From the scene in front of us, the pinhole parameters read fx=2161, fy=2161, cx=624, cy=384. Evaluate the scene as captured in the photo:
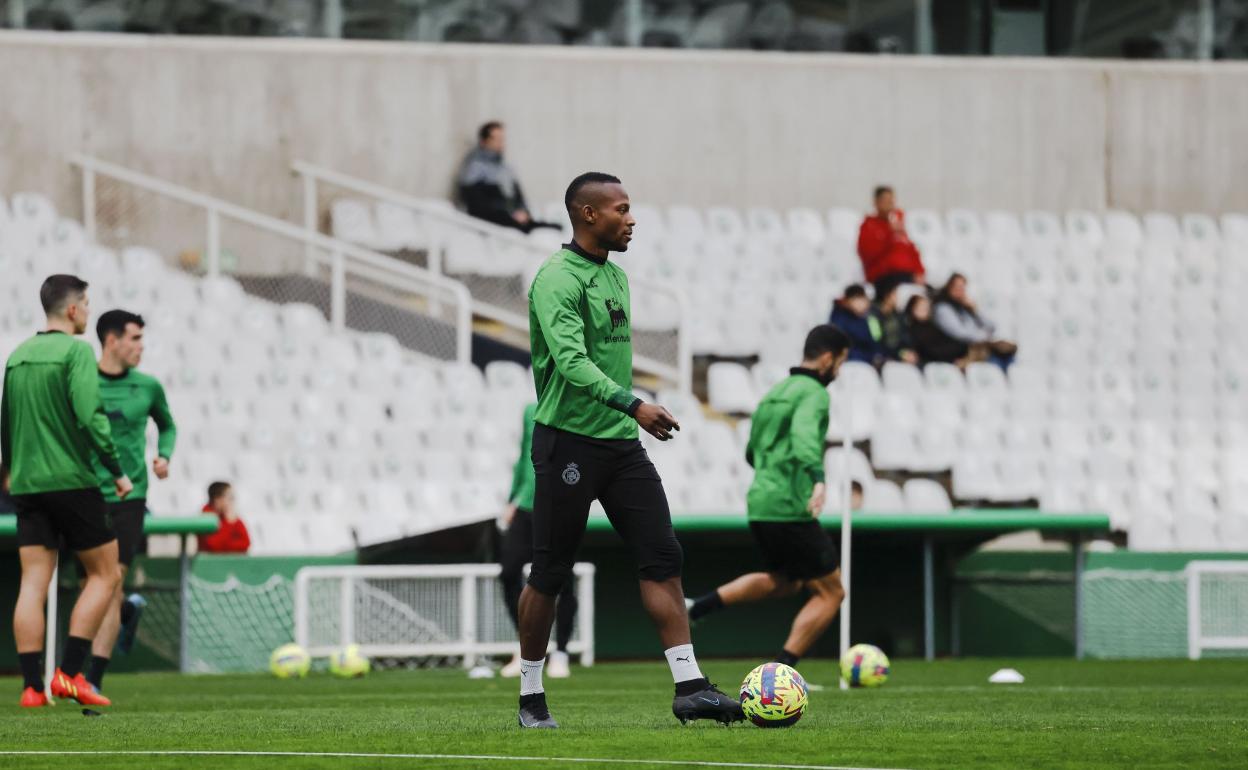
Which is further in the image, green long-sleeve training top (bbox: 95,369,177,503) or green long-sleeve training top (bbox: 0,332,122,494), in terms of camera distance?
green long-sleeve training top (bbox: 95,369,177,503)

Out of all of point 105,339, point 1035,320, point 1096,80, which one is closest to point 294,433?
point 105,339

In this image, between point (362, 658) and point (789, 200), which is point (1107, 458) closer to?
point (789, 200)

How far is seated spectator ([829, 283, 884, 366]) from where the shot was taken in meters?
19.5

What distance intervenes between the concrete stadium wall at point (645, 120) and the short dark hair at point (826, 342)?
40.4 ft

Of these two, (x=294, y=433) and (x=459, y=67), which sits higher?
(x=459, y=67)

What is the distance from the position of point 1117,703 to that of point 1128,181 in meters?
16.0

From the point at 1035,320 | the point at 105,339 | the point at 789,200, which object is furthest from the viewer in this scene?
the point at 789,200

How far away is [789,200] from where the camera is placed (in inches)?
944

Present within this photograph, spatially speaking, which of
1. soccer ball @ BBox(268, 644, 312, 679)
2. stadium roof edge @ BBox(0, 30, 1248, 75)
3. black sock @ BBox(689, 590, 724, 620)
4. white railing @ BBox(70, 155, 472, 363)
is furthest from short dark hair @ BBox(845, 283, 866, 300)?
black sock @ BBox(689, 590, 724, 620)

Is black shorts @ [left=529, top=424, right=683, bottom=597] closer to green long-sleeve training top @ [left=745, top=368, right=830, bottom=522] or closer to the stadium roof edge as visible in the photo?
green long-sleeve training top @ [left=745, top=368, right=830, bottom=522]

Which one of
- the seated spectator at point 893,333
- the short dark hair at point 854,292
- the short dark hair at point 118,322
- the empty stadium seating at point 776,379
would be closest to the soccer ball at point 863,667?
the short dark hair at point 118,322

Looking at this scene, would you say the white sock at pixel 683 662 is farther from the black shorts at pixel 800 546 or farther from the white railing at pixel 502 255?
the white railing at pixel 502 255

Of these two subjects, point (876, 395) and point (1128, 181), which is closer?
point (876, 395)

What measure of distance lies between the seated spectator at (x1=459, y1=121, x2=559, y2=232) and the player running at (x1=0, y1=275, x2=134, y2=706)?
38.4 feet
